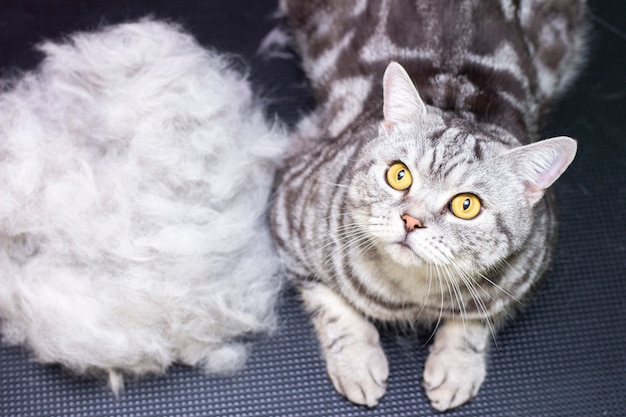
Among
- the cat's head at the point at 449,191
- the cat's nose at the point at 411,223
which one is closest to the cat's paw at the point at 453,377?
the cat's head at the point at 449,191

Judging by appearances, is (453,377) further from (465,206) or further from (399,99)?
(399,99)

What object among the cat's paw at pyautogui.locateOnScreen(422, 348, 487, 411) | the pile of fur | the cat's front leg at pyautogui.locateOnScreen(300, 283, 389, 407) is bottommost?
the cat's paw at pyautogui.locateOnScreen(422, 348, 487, 411)

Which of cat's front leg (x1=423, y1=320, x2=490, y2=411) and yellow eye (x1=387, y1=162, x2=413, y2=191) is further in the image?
cat's front leg (x1=423, y1=320, x2=490, y2=411)

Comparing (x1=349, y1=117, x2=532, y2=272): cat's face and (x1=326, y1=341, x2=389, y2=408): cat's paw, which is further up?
(x1=349, y1=117, x2=532, y2=272): cat's face

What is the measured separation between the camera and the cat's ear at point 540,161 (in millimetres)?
1217

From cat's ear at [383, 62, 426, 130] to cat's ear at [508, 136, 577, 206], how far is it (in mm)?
180

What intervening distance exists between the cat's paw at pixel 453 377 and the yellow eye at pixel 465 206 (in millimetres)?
406

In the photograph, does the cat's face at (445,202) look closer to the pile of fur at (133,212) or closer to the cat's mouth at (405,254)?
the cat's mouth at (405,254)

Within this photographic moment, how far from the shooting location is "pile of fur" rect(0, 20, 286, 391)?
151 centimetres

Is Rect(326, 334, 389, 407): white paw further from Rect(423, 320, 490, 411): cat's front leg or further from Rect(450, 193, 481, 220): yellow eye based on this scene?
Rect(450, 193, 481, 220): yellow eye

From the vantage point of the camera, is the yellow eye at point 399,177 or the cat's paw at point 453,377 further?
the cat's paw at point 453,377

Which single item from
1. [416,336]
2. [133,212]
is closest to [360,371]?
[416,336]

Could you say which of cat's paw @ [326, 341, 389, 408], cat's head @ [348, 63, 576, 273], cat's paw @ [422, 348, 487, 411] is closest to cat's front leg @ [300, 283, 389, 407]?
cat's paw @ [326, 341, 389, 408]

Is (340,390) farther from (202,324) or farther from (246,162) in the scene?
(246,162)
